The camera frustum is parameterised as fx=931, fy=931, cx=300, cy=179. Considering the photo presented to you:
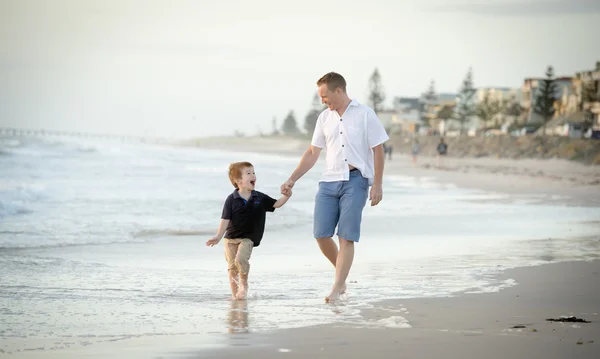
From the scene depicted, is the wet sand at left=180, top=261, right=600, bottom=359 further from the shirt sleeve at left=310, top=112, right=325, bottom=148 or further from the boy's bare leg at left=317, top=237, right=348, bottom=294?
the shirt sleeve at left=310, top=112, right=325, bottom=148

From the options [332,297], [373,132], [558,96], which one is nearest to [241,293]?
[332,297]

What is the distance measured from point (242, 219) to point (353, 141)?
95 cm

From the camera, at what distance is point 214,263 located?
27.6 feet

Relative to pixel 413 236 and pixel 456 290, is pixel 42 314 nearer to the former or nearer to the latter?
pixel 456 290

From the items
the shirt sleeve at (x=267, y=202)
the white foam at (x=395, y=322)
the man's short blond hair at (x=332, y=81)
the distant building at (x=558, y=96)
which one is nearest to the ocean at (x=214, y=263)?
the white foam at (x=395, y=322)

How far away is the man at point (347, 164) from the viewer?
6242 mm

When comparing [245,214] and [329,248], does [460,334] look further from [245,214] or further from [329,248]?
[245,214]

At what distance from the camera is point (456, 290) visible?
6.50 metres

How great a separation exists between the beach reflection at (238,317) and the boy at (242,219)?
332 millimetres

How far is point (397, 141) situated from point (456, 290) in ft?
343

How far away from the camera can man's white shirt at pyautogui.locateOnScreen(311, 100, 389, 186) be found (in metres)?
6.27

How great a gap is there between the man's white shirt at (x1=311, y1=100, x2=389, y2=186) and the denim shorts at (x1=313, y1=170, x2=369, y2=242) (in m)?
0.05

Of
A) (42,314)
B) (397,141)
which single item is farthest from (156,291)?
(397,141)

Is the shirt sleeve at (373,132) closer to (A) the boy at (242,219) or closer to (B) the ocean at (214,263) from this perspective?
(A) the boy at (242,219)
